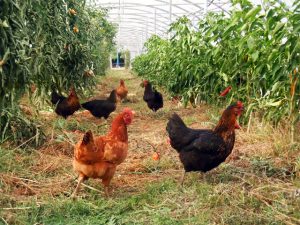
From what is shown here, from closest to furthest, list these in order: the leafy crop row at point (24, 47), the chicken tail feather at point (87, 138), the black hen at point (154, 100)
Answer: the chicken tail feather at point (87, 138) < the leafy crop row at point (24, 47) < the black hen at point (154, 100)

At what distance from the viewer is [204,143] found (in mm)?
3535

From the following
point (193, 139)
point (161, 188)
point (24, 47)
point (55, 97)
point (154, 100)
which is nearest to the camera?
point (161, 188)

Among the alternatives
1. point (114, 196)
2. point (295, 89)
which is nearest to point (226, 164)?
point (295, 89)

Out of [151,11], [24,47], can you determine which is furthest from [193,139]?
[151,11]

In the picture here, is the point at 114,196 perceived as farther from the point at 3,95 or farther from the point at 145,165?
the point at 3,95

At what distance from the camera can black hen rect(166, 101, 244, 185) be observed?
3516 millimetres

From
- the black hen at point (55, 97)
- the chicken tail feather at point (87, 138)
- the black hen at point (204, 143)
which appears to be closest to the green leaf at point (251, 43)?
the black hen at point (204, 143)

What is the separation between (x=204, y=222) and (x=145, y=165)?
1.62 m

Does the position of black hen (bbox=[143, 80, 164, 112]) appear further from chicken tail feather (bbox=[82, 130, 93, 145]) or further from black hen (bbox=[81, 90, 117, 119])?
chicken tail feather (bbox=[82, 130, 93, 145])

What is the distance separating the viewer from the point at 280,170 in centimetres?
363

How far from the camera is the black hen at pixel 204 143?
352 centimetres

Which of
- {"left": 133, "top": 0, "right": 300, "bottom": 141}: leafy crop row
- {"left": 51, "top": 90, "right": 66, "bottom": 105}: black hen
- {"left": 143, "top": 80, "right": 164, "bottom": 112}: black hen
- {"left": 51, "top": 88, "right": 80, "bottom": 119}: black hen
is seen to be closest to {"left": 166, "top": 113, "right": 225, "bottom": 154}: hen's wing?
{"left": 133, "top": 0, "right": 300, "bottom": 141}: leafy crop row

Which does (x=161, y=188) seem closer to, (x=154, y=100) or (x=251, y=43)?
(x=251, y=43)

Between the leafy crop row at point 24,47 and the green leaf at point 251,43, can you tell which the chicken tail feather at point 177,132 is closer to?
the green leaf at point 251,43
